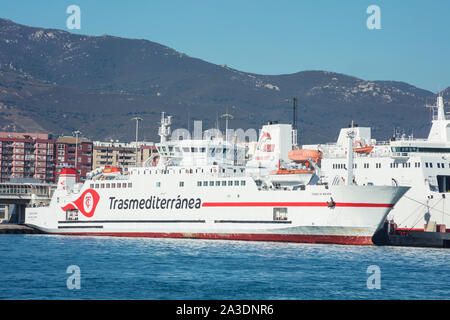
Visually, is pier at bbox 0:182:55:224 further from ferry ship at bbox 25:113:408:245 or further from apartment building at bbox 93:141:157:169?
apartment building at bbox 93:141:157:169

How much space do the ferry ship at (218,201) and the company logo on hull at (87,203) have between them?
0.25 feet

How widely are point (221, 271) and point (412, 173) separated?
22394mm

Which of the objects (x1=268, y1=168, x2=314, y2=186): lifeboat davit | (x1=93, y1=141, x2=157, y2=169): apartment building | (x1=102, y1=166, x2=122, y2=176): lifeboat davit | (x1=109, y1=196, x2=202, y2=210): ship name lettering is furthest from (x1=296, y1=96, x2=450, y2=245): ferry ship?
(x1=93, y1=141, x2=157, y2=169): apartment building

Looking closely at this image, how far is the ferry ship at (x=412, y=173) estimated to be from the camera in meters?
47.8

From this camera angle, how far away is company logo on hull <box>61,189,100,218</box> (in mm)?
55094

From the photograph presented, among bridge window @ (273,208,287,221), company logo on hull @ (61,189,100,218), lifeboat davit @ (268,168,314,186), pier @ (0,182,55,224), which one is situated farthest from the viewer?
pier @ (0,182,55,224)

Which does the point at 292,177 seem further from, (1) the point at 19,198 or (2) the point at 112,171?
(1) the point at 19,198

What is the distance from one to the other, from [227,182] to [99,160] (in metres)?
85.4

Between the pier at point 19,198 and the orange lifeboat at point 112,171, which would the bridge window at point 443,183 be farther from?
the pier at point 19,198

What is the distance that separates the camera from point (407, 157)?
50375 mm

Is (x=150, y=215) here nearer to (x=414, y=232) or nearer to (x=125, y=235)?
(x=125, y=235)

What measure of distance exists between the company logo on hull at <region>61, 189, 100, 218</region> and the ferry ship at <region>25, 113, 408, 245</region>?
0.07 m

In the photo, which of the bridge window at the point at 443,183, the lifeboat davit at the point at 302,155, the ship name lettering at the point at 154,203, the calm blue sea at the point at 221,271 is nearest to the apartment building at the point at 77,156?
the ship name lettering at the point at 154,203
